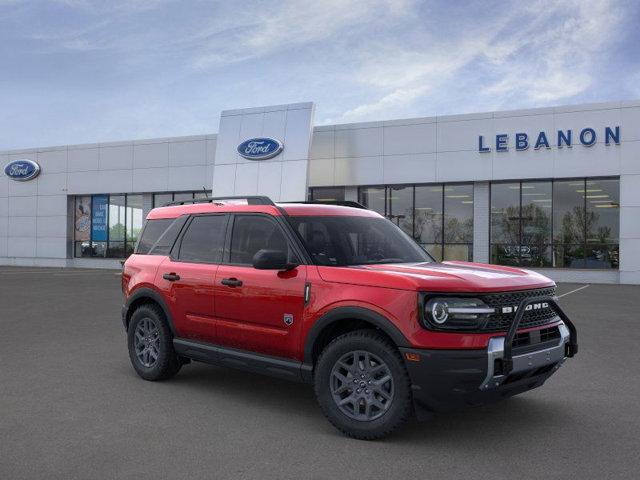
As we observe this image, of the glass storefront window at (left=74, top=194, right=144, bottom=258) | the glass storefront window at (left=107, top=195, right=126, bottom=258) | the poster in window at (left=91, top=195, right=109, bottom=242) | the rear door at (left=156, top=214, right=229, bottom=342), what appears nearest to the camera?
the rear door at (left=156, top=214, right=229, bottom=342)

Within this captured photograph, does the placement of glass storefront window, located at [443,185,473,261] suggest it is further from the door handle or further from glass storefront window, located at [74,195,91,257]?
the door handle

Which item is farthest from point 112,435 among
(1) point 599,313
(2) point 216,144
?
(2) point 216,144

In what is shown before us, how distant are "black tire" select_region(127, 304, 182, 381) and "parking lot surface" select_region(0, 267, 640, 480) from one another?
0.37ft

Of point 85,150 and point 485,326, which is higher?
point 85,150

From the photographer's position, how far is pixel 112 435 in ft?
15.4

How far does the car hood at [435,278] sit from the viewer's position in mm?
4398

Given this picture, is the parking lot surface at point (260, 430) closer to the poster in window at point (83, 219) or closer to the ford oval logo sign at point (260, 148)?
the ford oval logo sign at point (260, 148)

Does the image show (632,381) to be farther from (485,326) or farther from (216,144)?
(216,144)

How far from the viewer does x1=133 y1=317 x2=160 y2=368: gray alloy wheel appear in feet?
21.4

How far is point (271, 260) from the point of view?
5.01 meters

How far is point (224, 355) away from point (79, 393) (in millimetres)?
1488

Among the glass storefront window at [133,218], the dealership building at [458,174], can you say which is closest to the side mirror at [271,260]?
the dealership building at [458,174]

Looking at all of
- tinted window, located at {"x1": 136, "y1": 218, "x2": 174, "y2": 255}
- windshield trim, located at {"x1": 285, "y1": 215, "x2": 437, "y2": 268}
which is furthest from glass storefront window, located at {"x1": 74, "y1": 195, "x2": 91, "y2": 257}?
windshield trim, located at {"x1": 285, "y1": 215, "x2": 437, "y2": 268}

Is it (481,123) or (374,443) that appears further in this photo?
(481,123)
